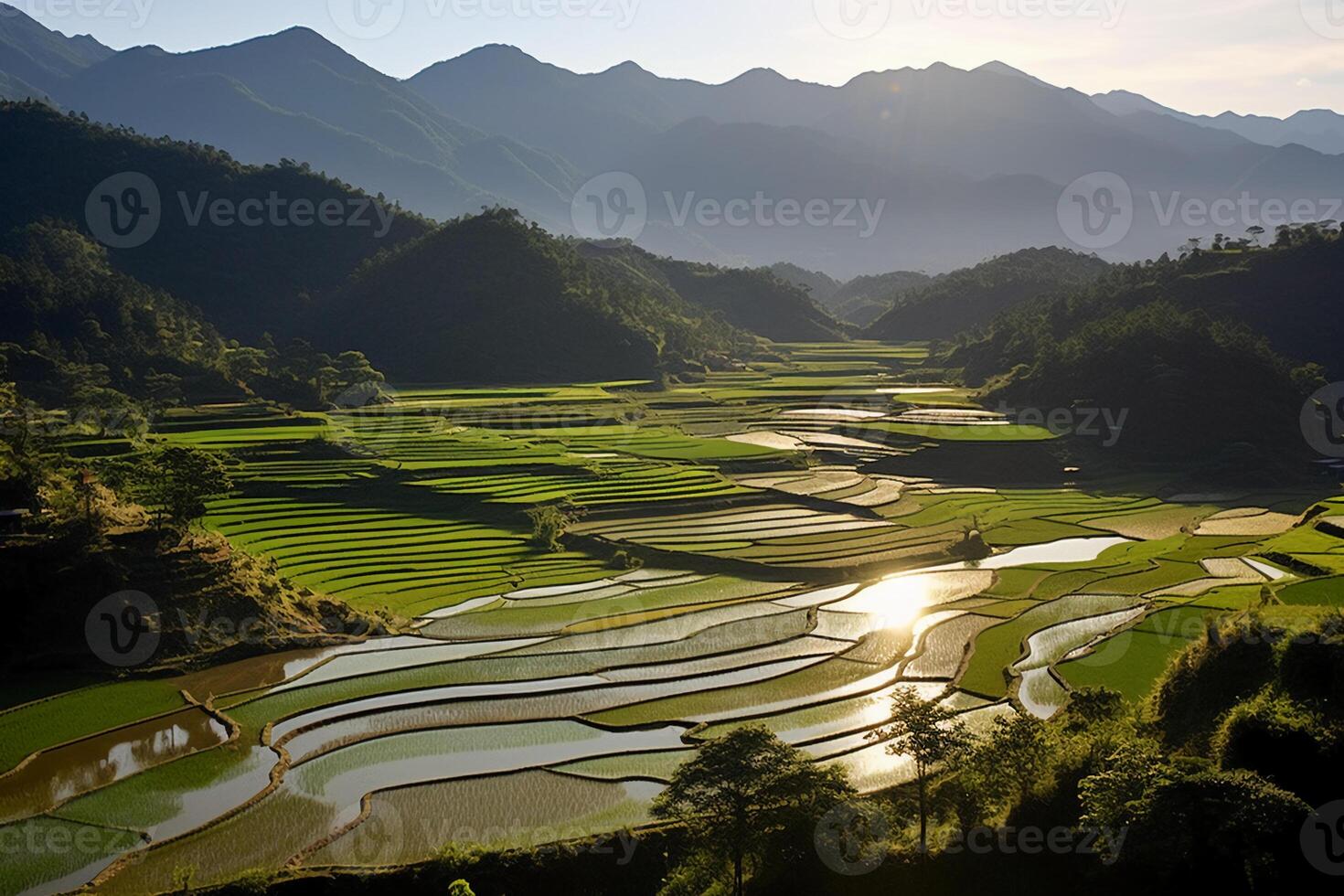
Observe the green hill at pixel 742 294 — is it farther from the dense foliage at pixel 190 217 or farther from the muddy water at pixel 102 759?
the muddy water at pixel 102 759

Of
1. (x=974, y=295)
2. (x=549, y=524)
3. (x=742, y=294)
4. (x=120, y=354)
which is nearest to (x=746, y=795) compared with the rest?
(x=549, y=524)

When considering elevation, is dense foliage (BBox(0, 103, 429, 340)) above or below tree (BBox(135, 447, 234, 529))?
above

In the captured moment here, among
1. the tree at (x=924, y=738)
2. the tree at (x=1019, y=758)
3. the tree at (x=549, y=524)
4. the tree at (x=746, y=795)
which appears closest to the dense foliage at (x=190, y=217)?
the tree at (x=549, y=524)

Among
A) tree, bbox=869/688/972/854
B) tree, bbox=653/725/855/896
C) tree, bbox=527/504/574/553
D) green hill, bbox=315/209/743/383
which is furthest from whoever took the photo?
green hill, bbox=315/209/743/383

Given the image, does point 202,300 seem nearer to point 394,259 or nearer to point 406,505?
point 394,259

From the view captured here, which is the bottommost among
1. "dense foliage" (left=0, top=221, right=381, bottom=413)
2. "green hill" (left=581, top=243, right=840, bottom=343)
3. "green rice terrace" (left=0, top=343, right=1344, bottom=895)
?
"green rice terrace" (left=0, top=343, right=1344, bottom=895)

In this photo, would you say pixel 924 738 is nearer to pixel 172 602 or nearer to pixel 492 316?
pixel 172 602

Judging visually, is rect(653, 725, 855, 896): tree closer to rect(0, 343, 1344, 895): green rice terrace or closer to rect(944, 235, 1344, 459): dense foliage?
rect(0, 343, 1344, 895): green rice terrace

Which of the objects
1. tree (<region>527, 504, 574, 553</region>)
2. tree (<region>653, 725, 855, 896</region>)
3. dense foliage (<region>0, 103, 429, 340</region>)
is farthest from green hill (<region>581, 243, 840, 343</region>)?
tree (<region>653, 725, 855, 896</region>)
